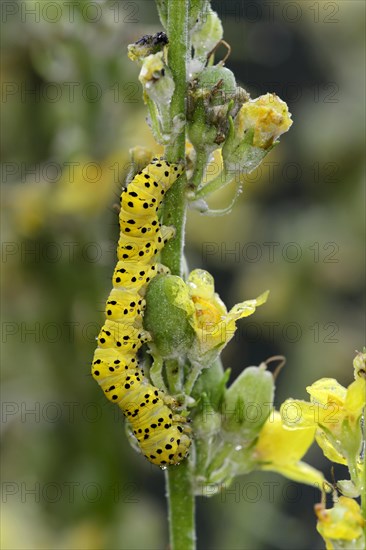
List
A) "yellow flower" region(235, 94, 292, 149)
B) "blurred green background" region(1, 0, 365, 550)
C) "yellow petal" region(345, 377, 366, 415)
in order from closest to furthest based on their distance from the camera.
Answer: "yellow petal" region(345, 377, 366, 415), "yellow flower" region(235, 94, 292, 149), "blurred green background" region(1, 0, 365, 550)

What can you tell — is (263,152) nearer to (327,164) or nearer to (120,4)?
(120,4)

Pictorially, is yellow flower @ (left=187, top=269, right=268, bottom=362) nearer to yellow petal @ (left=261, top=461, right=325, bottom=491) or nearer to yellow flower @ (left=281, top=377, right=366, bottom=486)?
yellow flower @ (left=281, top=377, right=366, bottom=486)

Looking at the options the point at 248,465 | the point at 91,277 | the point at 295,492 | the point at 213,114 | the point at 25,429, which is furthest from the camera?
the point at 295,492

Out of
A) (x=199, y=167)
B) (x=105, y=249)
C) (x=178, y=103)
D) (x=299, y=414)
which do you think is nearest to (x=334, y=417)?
(x=299, y=414)

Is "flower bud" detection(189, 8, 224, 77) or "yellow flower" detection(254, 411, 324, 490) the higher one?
"flower bud" detection(189, 8, 224, 77)

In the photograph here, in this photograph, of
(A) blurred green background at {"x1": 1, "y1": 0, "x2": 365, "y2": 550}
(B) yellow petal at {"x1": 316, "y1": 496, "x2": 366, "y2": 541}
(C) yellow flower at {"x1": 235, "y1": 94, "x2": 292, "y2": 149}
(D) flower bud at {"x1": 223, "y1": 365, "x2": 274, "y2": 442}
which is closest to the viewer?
(B) yellow petal at {"x1": 316, "y1": 496, "x2": 366, "y2": 541}

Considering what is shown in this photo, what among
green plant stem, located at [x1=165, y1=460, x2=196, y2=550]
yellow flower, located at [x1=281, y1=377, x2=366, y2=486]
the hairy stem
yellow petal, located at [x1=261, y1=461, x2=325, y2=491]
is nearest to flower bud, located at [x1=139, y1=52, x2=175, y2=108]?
the hairy stem

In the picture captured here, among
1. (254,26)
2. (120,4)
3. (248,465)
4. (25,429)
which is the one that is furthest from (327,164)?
(248,465)
